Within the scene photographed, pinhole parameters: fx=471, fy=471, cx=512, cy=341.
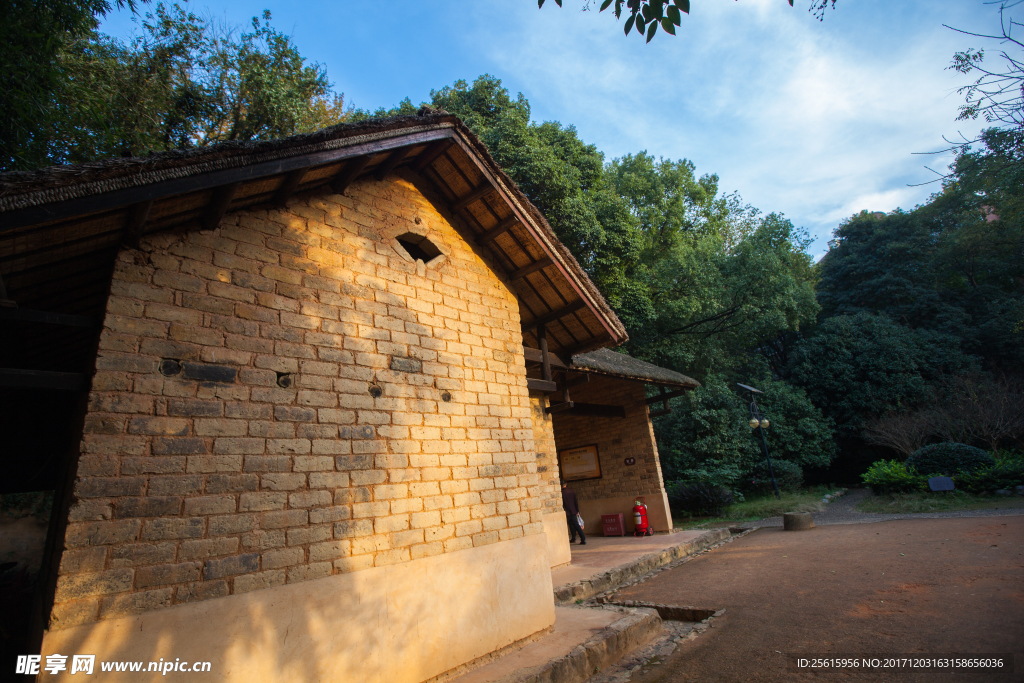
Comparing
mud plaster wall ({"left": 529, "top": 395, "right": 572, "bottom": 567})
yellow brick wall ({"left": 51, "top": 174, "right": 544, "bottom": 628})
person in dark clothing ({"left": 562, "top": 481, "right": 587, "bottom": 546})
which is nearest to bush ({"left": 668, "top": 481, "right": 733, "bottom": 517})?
person in dark clothing ({"left": 562, "top": 481, "right": 587, "bottom": 546})

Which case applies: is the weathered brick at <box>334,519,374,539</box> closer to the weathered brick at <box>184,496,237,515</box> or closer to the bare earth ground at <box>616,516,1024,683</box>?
the weathered brick at <box>184,496,237,515</box>

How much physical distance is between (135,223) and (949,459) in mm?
17793

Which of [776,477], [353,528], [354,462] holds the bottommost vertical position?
[776,477]

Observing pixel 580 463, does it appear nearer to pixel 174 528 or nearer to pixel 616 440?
pixel 616 440

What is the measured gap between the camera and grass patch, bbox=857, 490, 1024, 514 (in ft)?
34.2

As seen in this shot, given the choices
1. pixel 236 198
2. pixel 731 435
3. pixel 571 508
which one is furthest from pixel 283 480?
pixel 731 435

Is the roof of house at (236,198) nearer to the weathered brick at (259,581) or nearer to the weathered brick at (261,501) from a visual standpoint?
the weathered brick at (261,501)

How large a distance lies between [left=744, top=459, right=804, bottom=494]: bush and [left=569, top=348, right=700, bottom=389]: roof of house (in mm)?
8513

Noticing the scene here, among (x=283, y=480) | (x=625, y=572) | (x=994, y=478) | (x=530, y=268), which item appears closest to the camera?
(x=283, y=480)

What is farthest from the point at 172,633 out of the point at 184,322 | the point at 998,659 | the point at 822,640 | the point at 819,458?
the point at 819,458

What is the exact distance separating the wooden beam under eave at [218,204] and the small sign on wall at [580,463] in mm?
10123

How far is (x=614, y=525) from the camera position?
443 inches

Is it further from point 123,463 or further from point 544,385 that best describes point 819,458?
point 123,463

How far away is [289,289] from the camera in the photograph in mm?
3918
